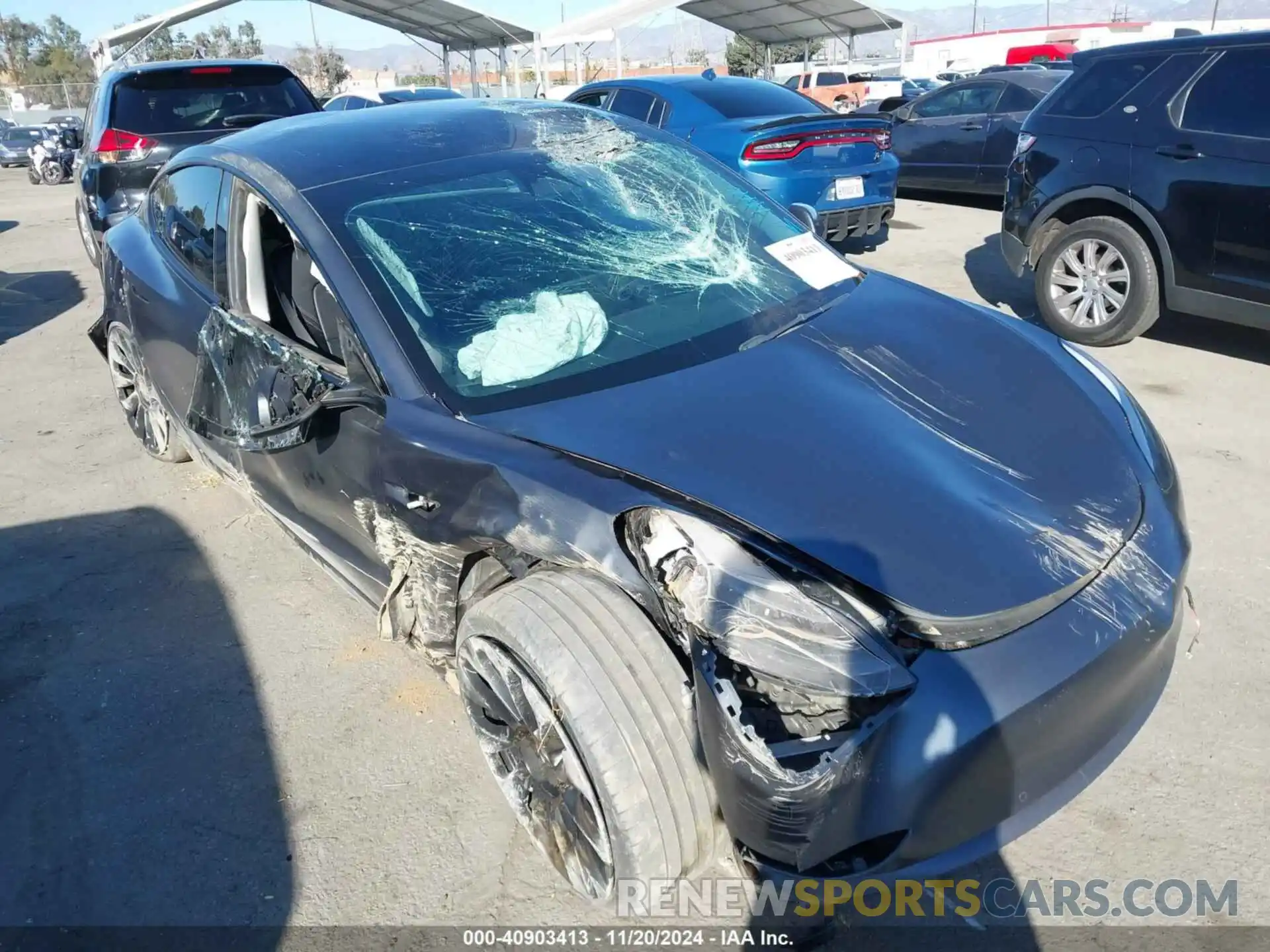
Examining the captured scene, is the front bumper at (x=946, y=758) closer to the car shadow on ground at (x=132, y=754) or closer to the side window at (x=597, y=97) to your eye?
the car shadow on ground at (x=132, y=754)

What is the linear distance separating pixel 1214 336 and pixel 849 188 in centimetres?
275

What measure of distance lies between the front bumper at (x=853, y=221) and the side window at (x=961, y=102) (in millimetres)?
3644

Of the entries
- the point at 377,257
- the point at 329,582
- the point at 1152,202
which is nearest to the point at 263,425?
the point at 377,257

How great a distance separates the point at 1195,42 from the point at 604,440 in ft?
16.1

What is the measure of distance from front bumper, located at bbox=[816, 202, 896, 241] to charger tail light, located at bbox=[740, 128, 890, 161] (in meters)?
0.52

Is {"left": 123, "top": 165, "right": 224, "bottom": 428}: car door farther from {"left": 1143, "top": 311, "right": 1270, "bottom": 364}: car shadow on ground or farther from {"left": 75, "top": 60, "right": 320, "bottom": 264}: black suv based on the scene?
{"left": 1143, "top": 311, "right": 1270, "bottom": 364}: car shadow on ground

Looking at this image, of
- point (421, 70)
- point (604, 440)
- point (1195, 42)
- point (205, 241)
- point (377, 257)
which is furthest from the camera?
point (421, 70)

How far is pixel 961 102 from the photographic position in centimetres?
1030

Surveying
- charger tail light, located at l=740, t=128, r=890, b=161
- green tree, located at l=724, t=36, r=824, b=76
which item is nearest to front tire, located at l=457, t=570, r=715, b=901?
charger tail light, located at l=740, t=128, r=890, b=161

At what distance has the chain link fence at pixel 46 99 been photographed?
40281 millimetres

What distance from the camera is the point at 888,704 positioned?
5.39 ft

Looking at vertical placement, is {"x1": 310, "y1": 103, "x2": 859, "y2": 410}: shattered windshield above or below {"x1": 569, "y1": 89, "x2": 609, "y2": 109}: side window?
below

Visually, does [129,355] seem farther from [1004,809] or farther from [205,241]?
[1004,809]

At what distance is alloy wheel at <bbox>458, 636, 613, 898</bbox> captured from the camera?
77.2 inches
